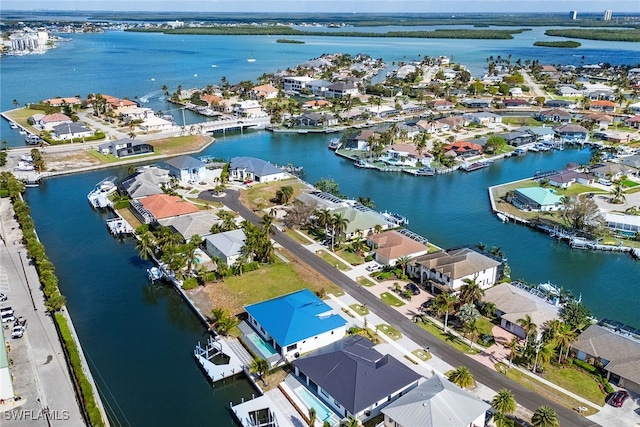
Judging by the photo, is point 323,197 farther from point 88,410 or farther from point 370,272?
point 88,410

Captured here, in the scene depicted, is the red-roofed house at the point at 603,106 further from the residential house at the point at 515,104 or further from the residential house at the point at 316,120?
the residential house at the point at 316,120

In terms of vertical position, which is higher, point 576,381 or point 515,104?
point 515,104

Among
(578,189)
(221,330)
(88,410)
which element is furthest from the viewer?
(578,189)

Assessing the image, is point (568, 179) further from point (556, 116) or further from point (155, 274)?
point (155, 274)

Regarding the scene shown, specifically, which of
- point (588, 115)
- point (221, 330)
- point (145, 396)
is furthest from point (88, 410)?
point (588, 115)

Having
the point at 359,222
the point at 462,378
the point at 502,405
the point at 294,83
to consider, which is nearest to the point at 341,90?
the point at 294,83

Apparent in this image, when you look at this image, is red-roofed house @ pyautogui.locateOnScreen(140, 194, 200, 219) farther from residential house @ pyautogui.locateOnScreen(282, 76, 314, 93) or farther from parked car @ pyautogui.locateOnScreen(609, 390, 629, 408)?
residential house @ pyautogui.locateOnScreen(282, 76, 314, 93)

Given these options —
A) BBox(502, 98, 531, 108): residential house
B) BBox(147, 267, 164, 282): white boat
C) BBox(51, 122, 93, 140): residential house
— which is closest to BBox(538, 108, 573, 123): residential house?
BBox(502, 98, 531, 108): residential house
